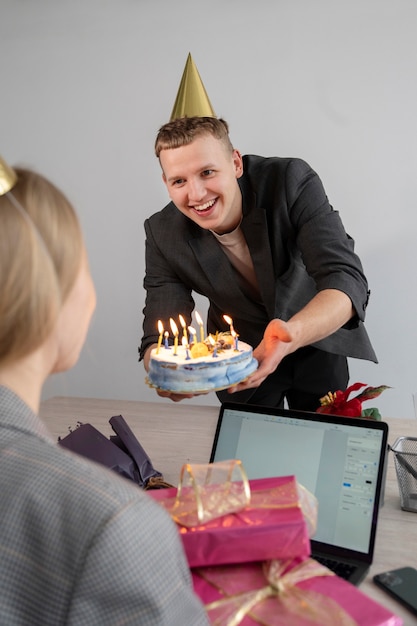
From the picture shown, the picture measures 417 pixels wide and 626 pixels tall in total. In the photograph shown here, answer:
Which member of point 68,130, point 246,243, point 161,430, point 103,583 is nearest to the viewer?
point 103,583

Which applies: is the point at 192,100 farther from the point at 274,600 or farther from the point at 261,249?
the point at 274,600

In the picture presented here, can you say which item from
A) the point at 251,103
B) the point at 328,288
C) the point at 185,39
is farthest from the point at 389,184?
the point at 328,288

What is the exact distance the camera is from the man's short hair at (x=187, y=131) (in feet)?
5.57

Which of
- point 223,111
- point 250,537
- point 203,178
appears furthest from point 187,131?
point 223,111

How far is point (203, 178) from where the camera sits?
5.68 feet

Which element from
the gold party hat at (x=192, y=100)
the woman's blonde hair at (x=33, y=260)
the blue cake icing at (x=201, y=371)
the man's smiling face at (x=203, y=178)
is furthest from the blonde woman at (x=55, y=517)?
the gold party hat at (x=192, y=100)

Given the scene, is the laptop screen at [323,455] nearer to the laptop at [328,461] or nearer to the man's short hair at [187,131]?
the laptop at [328,461]

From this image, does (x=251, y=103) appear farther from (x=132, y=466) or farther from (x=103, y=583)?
(x=103, y=583)

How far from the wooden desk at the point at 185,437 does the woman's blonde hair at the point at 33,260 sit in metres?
0.60

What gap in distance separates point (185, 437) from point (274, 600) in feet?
2.96

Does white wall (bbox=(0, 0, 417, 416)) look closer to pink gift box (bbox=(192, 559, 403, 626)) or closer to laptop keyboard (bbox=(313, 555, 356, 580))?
laptop keyboard (bbox=(313, 555, 356, 580))

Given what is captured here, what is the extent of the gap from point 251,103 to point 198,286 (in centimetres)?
132

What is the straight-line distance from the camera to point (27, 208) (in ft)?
2.15

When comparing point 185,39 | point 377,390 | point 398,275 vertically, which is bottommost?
point 398,275
